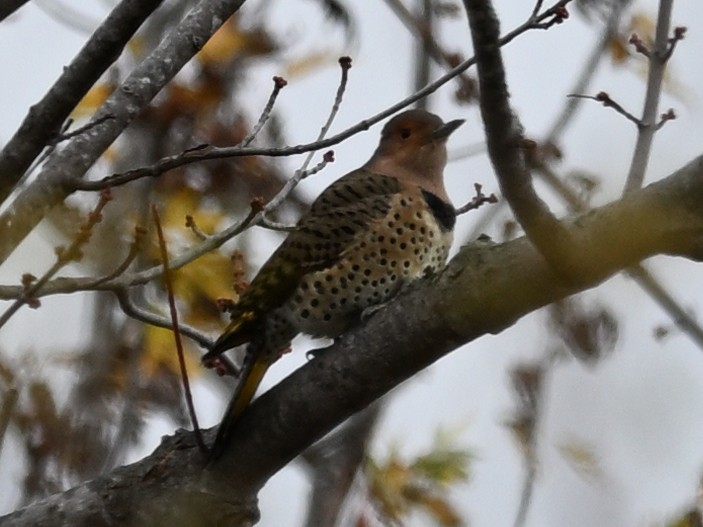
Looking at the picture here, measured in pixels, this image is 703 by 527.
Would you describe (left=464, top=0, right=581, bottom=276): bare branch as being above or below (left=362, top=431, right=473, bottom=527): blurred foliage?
below

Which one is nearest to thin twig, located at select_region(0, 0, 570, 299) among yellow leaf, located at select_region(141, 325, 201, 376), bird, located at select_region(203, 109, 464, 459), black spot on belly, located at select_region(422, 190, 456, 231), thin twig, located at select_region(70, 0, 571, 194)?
thin twig, located at select_region(70, 0, 571, 194)

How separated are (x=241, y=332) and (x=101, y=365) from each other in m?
0.97

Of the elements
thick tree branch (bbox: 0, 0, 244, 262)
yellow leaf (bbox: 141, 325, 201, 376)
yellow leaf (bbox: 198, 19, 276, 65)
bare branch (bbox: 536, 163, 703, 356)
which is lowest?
bare branch (bbox: 536, 163, 703, 356)

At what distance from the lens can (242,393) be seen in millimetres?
3486

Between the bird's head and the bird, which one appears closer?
the bird

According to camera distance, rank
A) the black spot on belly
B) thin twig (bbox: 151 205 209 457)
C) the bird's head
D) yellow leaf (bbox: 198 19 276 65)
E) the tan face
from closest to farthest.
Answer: thin twig (bbox: 151 205 209 457), the black spot on belly, the bird's head, the tan face, yellow leaf (bbox: 198 19 276 65)

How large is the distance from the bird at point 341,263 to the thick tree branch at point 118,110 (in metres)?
0.87

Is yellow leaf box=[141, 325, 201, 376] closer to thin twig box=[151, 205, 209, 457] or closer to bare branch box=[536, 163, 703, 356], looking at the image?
thin twig box=[151, 205, 209, 457]

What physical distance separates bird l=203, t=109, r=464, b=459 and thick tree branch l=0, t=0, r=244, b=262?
873 millimetres

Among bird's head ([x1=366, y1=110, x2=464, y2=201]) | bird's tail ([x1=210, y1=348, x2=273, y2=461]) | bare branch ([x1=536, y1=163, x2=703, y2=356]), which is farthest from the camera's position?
bird's head ([x1=366, y1=110, x2=464, y2=201])

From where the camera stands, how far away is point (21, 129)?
286 cm

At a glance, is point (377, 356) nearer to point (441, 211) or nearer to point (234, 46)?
point (441, 211)

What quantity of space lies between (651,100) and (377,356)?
939 millimetres

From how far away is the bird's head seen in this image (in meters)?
4.99
